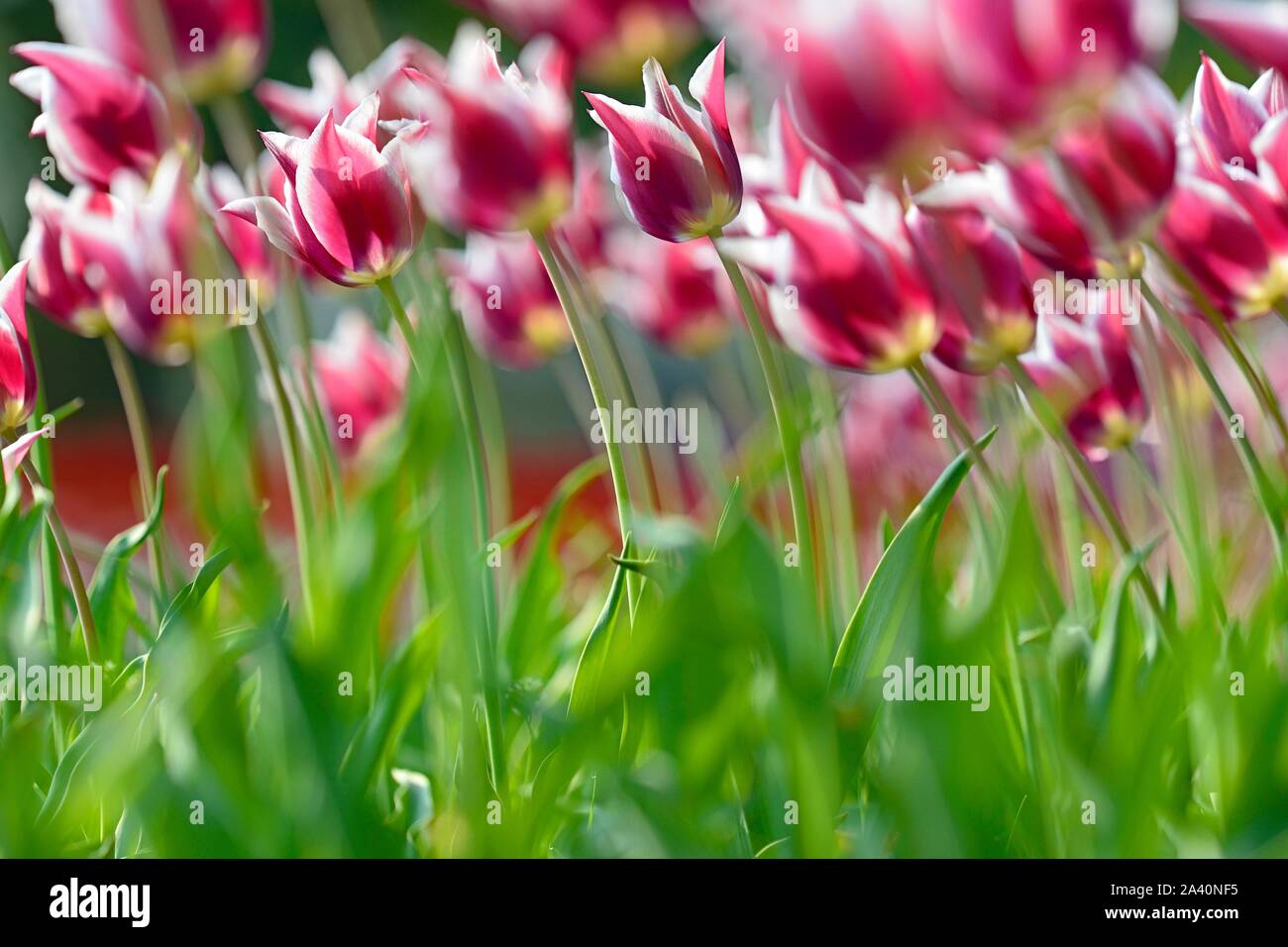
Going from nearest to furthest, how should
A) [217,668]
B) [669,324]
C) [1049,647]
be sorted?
[217,668] → [1049,647] → [669,324]

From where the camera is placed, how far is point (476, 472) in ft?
1.36

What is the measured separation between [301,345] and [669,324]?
10.2 inches

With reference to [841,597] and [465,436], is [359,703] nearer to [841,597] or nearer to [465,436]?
[465,436]

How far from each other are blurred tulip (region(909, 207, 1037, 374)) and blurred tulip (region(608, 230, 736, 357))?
263 millimetres

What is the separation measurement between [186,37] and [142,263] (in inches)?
3.6

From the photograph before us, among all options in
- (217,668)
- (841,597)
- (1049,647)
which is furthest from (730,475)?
(217,668)

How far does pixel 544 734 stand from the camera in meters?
0.39

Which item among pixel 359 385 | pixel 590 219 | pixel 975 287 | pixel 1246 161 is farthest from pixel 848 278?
pixel 359 385

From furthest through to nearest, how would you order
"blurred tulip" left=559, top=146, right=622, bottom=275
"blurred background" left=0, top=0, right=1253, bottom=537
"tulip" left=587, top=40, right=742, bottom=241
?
"blurred background" left=0, top=0, right=1253, bottom=537
"blurred tulip" left=559, top=146, right=622, bottom=275
"tulip" left=587, top=40, right=742, bottom=241

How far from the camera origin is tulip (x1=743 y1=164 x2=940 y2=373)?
0.39 m

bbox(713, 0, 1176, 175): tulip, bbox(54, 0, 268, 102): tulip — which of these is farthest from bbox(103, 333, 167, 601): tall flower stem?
bbox(713, 0, 1176, 175): tulip

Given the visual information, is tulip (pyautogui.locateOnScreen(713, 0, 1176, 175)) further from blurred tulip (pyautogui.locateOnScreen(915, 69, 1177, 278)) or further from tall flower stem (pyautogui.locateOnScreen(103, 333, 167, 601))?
tall flower stem (pyautogui.locateOnScreen(103, 333, 167, 601))

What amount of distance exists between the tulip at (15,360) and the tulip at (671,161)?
213mm

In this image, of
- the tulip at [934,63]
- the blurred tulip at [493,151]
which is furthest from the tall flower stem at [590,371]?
the tulip at [934,63]
